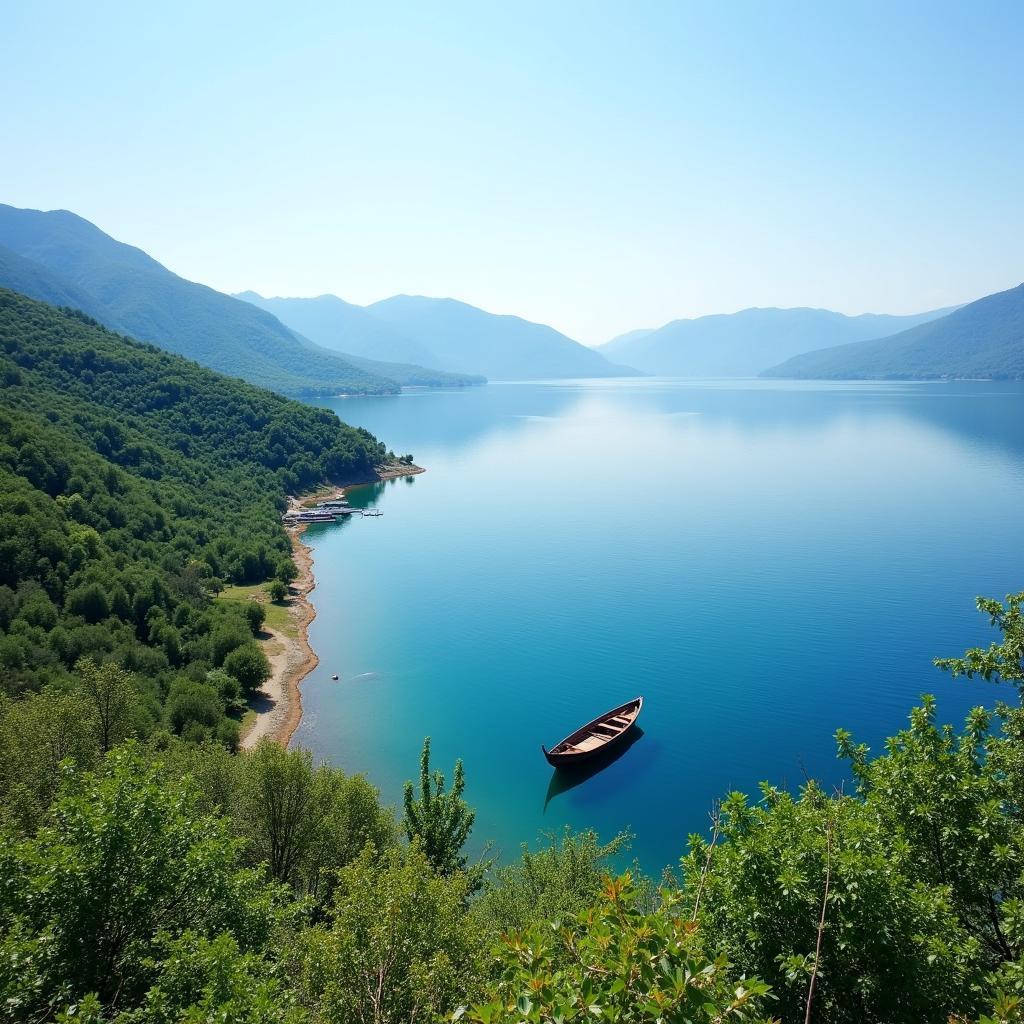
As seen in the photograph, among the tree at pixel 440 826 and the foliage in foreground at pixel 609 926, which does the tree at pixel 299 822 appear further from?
the foliage in foreground at pixel 609 926

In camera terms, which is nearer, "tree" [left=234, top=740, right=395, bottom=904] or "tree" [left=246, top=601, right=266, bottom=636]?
"tree" [left=234, top=740, right=395, bottom=904]

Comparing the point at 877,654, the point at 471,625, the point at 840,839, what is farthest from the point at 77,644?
the point at 877,654

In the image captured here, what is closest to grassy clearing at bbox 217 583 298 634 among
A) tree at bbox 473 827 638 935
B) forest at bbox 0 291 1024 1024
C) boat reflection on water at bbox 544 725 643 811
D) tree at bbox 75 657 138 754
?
forest at bbox 0 291 1024 1024

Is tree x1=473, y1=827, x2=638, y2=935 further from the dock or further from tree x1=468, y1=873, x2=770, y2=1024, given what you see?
the dock

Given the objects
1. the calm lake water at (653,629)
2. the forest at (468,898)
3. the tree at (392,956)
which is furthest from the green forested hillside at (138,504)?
the tree at (392,956)

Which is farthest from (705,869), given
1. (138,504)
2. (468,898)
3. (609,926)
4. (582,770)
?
(138,504)

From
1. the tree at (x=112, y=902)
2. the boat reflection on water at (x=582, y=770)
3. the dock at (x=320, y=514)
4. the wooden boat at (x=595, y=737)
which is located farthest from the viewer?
the dock at (x=320, y=514)

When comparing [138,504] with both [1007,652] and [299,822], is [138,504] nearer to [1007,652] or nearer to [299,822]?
[299,822]
